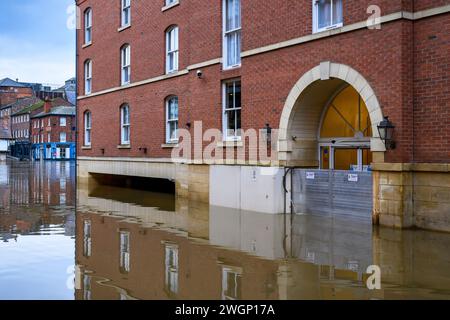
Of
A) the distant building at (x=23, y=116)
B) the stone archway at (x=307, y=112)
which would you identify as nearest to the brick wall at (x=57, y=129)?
the distant building at (x=23, y=116)

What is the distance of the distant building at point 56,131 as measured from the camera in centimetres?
8306

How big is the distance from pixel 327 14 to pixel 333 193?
468 centimetres

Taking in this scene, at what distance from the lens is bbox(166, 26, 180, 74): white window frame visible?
21.1 meters

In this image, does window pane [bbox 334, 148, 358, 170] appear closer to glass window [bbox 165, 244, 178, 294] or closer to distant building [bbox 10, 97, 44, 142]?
glass window [bbox 165, 244, 178, 294]

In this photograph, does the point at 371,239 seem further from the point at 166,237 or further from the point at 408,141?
the point at 166,237

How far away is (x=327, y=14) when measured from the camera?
44.9 ft

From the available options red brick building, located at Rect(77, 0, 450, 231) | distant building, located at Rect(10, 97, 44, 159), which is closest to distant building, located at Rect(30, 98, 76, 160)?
distant building, located at Rect(10, 97, 44, 159)

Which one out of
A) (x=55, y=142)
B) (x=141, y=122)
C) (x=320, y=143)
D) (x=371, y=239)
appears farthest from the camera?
(x=55, y=142)

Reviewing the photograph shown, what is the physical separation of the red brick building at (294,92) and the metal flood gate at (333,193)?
504 millimetres

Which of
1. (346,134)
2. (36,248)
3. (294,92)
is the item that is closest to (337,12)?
(294,92)

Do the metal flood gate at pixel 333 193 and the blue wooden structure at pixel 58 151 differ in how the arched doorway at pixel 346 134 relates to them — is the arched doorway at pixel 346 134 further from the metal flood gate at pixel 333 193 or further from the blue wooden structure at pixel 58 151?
the blue wooden structure at pixel 58 151

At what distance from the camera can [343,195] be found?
1340 cm

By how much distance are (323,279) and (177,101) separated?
14.4 meters

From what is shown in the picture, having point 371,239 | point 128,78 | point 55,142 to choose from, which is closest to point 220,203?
point 371,239
